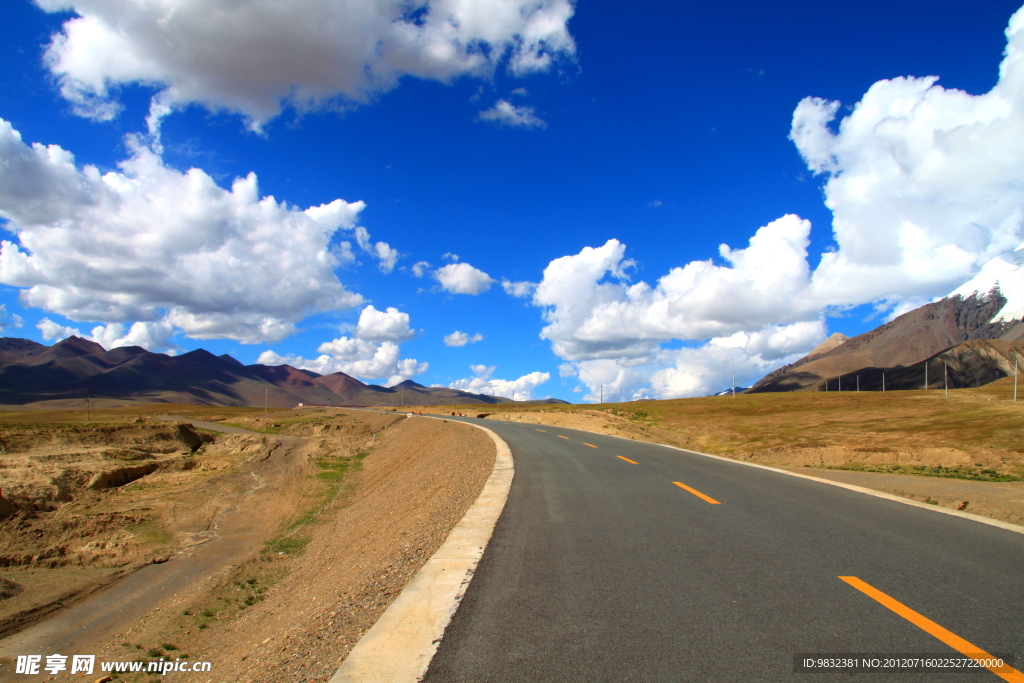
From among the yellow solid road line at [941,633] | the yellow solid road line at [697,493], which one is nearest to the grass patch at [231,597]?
the yellow solid road line at [697,493]

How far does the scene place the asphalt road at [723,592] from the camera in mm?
3811

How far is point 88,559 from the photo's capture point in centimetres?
1894

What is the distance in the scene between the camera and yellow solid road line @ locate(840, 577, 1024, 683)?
362 cm

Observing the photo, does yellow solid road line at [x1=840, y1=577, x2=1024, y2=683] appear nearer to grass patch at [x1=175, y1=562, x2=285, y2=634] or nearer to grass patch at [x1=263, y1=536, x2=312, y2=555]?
grass patch at [x1=175, y1=562, x2=285, y2=634]

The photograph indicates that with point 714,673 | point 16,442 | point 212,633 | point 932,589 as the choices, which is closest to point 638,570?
point 714,673

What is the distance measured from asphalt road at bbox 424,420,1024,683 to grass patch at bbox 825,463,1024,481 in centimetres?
1164

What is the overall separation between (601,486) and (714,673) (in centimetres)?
806

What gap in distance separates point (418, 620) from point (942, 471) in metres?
22.0

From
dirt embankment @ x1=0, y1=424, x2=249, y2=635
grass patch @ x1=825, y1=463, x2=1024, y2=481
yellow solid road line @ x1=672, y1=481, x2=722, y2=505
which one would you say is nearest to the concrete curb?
yellow solid road line @ x1=672, y1=481, x2=722, y2=505

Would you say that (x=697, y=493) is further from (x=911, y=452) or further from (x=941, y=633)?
(x=911, y=452)

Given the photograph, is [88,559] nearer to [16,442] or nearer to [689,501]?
[689,501]

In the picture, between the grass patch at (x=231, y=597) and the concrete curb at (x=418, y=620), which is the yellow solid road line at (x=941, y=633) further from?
the grass patch at (x=231, y=597)

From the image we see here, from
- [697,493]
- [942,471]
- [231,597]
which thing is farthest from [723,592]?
[942,471]

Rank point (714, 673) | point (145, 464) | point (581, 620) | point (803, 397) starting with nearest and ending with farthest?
point (714, 673) → point (581, 620) → point (145, 464) → point (803, 397)
